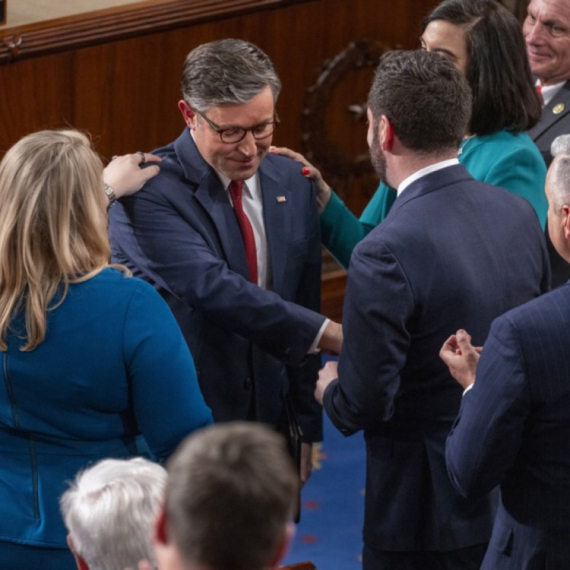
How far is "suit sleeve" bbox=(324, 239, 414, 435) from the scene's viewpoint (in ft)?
7.70

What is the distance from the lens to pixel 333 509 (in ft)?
13.7

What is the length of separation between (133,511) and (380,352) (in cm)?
88

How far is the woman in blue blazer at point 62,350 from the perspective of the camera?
2.07 meters

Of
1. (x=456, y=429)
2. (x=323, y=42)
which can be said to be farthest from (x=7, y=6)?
(x=456, y=429)

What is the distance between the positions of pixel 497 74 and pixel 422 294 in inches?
34.6

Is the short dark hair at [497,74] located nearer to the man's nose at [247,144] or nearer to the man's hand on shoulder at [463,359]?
the man's nose at [247,144]

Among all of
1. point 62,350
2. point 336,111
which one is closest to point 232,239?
point 62,350

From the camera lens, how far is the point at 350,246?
3166 millimetres

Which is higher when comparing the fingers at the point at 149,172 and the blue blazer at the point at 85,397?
the fingers at the point at 149,172

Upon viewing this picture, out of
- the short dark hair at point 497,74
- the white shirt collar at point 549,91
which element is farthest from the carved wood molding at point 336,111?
the short dark hair at point 497,74

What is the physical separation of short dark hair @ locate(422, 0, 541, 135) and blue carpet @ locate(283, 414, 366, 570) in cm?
163

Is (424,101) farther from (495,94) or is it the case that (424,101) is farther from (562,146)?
(495,94)

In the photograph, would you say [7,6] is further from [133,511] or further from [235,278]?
[133,511]

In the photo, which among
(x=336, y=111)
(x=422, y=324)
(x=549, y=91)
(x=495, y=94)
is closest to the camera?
(x=422, y=324)
